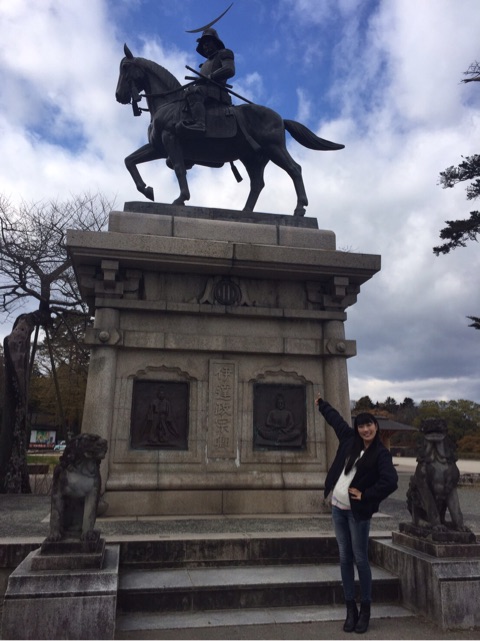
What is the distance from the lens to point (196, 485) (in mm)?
7383

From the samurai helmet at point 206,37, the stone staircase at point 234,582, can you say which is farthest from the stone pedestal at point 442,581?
the samurai helmet at point 206,37

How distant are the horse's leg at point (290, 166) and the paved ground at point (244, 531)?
210 inches

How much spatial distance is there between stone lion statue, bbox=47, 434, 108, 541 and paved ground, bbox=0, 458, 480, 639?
0.93m

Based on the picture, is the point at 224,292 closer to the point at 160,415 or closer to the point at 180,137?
the point at 160,415

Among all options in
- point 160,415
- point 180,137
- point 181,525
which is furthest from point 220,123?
point 181,525

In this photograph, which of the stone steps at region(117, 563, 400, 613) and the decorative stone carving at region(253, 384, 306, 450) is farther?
the decorative stone carving at region(253, 384, 306, 450)

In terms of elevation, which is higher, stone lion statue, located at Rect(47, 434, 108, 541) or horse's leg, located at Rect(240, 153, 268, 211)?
horse's leg, located at Rect(240, 153, 268, 211)

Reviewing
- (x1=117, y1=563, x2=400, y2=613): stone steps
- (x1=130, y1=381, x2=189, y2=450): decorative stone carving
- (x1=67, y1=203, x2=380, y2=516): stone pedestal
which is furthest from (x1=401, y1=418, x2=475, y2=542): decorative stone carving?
(x1=130, y1=381, x2=189, y2=450): decorative stone carving

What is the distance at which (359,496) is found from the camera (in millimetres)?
3998

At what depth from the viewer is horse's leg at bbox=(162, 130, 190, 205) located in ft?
29.0

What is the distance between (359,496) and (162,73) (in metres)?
8.22

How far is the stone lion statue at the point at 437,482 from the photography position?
4871 mm

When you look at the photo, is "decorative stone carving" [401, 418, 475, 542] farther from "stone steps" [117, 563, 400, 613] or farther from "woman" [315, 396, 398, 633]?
"woman" [315, 396, 398, 633]

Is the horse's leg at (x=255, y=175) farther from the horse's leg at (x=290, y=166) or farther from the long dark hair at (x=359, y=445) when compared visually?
the long dark hair at (x=359, y=445)
